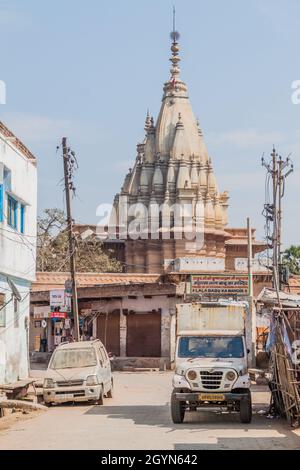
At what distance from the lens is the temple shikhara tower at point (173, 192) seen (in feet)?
239

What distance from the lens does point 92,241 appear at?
70.7 metres

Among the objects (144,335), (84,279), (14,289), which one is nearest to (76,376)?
(14,289)

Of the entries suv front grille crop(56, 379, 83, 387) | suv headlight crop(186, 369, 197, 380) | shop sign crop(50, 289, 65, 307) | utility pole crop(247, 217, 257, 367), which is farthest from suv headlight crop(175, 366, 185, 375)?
shop sign crop(50, 289, 65, 307)

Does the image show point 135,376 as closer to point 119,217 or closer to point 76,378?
point 76,378

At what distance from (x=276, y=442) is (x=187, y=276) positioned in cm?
3334

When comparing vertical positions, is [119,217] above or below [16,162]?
above

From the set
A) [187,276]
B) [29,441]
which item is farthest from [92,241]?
[29,441]

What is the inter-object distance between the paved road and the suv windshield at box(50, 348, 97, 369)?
1152mm

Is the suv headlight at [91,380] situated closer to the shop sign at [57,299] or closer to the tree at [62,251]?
the shop sign at [57,299]

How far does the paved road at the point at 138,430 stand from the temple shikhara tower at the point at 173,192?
4602 centimetres

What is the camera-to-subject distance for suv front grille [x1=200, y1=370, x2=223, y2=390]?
19.9 m

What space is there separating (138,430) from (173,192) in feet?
189

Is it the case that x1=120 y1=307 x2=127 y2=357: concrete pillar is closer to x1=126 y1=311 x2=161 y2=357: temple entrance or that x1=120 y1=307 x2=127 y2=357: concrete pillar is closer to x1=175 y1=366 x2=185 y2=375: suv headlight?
x1=126 y1=311 x2=161 y2=357: temple entrance

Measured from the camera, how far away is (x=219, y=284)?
48.1 m
